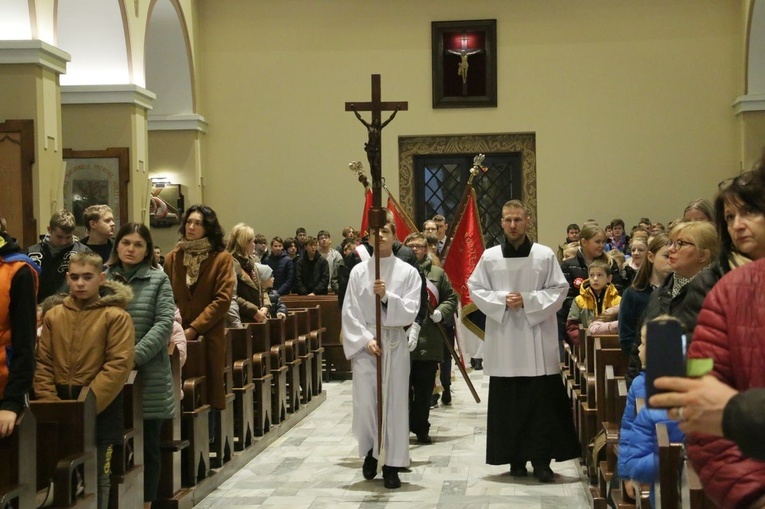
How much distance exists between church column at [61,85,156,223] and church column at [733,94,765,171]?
8.95m

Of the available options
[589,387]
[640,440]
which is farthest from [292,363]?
[640,440]

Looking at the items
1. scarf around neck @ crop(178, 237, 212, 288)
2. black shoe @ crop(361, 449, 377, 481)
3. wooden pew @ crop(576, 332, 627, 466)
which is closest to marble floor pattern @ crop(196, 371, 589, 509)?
black shoe @ crop(361, 449, 377, 481)

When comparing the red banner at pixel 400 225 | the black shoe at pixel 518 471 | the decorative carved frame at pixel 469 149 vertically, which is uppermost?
the decorative carved frame at pixel 469 149

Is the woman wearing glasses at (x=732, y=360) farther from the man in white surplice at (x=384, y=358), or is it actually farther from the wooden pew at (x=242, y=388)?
the wooden pew at (x=242, y=388)

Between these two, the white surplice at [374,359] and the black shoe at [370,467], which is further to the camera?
the black shoe at [370,467]

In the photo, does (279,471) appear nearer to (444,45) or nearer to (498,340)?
(498,340)

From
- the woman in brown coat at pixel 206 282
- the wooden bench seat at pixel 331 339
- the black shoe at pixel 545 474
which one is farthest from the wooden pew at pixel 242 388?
the wooden bench seat at pixel 331 339

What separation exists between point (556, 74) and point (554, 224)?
238 cm

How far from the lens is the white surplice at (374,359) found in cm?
686

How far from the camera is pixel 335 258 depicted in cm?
1530

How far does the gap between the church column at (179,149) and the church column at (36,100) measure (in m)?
6.58

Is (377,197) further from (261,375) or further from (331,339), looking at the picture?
(331,339)

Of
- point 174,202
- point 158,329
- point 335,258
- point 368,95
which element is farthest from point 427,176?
point 158,329

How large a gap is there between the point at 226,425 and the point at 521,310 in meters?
2.12
